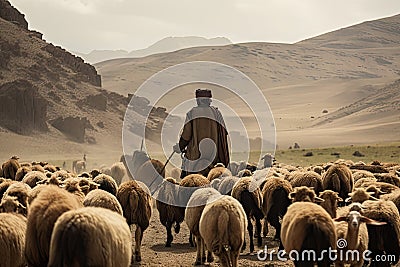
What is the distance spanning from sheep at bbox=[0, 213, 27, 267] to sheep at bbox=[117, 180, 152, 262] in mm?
3037

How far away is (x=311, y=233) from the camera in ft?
25.6

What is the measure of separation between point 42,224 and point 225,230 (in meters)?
3.07

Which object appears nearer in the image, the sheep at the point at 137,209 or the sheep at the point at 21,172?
the sheep at the point at 137,209

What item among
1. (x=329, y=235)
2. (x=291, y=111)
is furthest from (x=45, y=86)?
(x=291, y=111)

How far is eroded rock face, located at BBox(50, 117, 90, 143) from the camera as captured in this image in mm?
60375

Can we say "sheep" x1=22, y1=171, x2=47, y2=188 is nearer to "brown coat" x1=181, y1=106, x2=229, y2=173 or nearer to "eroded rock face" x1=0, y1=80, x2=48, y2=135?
"brown coat" x1=181, y1=106, x2=229, y2=173

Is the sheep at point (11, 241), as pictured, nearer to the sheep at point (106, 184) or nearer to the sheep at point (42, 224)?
the sheep at point (42, 224)

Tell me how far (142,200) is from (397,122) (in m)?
79.5

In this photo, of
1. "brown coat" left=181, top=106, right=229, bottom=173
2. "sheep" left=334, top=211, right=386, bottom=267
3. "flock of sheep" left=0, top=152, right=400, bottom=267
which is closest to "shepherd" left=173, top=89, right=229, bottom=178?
"brown coat" left=181, top=106, right=229, bottom=173

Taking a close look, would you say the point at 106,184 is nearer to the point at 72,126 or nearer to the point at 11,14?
the point at 72,126

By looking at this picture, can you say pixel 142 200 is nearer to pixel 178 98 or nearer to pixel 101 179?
pixel 101 179

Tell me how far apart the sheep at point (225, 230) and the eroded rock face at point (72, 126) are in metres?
52.2

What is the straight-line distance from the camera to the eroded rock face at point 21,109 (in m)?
58.0

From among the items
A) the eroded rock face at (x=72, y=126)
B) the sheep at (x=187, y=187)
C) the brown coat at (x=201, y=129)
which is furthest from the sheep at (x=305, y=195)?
the eroded rock face at (x=72, y=126)
